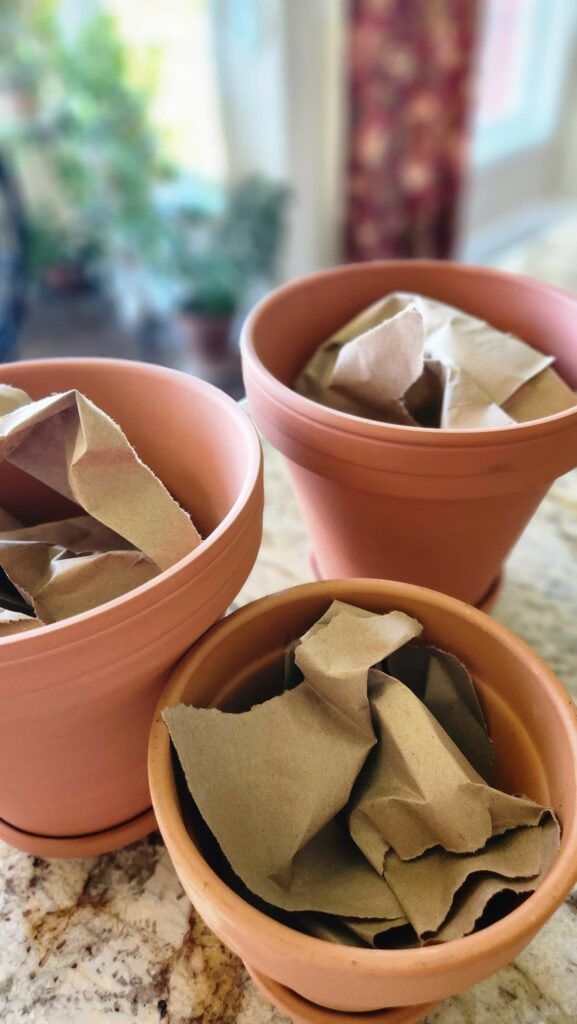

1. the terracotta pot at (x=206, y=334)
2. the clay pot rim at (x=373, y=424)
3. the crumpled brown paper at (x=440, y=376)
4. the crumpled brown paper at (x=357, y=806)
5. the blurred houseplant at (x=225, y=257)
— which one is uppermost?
the clay pot rim at (x=373, y=424)

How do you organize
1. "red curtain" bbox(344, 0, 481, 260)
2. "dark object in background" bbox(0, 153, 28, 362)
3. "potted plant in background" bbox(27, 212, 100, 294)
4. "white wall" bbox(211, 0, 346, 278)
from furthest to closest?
"potted plant in background" bbox(27, 212, 100, 294) < "red curtain" bbox(344, 0, 481, 260) < "white wall" bbox(211, 0, 346, 278) < "dark object in background" bbox(0, 153, 28, 362)

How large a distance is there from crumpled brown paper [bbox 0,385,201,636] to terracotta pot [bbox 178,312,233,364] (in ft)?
5.20

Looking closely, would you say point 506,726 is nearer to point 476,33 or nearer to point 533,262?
point 533,262

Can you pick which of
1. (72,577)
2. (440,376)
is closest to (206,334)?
(440,376)

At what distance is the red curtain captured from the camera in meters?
1.78

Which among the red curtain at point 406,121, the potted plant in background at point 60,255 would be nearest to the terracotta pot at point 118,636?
the red curtain at point 406,121

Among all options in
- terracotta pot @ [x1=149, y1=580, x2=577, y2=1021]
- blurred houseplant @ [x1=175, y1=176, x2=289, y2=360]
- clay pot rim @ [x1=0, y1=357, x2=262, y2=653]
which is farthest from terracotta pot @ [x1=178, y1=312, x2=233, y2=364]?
terracotta pot @ [x1=149, y1=580, x2=577, y2=1021]

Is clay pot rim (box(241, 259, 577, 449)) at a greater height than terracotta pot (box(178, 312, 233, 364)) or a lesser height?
greater

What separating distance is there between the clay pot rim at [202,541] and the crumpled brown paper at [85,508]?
0.02 m

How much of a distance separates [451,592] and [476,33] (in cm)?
206

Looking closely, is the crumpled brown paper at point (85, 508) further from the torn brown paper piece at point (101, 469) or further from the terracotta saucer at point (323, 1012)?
the terracotta saucer at point (323, 1012)

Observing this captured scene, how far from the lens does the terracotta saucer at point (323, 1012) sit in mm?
304

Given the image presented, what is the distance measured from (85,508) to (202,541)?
61 millimetres

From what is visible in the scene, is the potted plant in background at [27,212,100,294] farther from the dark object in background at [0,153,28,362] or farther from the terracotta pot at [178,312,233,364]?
the dark object in background at [0,153,28,362]
